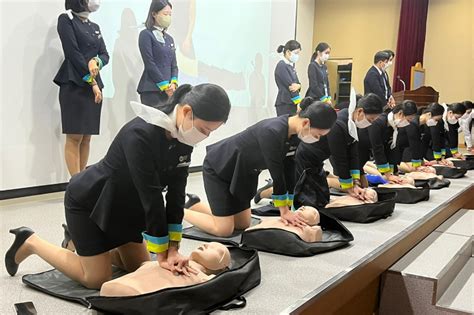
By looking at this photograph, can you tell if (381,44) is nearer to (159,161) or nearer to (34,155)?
(34,155)

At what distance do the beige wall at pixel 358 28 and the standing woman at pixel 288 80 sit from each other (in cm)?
436

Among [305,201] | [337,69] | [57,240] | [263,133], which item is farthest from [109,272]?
[337,69]

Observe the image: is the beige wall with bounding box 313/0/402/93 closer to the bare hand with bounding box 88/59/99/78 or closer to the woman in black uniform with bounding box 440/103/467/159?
the woman in black uniform with bounding box 440/103/467/159

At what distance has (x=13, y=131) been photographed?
370 centimetres

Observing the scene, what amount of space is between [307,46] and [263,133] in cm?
691

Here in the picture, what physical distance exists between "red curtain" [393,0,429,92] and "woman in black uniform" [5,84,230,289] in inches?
313

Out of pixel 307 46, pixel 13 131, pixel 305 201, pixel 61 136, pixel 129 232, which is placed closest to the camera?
pixel 129 232

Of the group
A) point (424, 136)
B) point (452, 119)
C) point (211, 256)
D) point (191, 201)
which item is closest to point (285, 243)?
point (211, 256)

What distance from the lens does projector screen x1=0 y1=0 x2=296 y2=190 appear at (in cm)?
369

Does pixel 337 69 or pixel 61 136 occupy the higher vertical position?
pixel 337 69

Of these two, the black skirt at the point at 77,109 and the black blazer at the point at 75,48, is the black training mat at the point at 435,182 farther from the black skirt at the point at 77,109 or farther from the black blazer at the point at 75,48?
the black blazer at the point at 75,48

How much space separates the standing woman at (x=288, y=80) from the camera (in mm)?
5641

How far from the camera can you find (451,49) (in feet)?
29.3

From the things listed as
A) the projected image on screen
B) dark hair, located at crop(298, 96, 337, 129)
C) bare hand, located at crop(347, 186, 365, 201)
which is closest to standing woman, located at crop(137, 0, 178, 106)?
the projected image on screen
